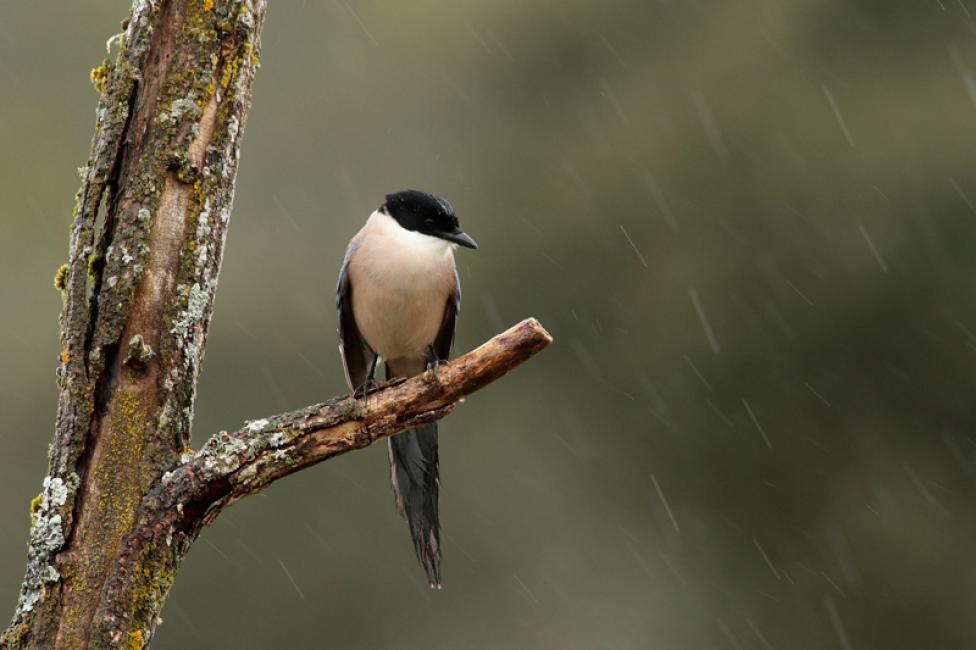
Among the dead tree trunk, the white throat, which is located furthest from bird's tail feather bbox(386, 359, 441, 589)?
the dead tree trunk

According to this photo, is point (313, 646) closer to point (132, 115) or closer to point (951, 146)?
point (951, 146)

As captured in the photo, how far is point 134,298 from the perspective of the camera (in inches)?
145

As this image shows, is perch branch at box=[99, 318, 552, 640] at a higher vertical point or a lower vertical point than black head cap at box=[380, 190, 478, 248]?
lower

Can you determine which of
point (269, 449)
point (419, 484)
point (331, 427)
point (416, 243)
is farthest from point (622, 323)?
point (269, 449)

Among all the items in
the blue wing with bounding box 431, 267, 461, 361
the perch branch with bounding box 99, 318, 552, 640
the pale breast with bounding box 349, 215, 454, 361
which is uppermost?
the pale breast with bounding box 349, 215, 454, 361

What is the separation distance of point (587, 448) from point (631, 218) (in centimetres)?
219

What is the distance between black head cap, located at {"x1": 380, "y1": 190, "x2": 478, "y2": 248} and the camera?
5.25 metres

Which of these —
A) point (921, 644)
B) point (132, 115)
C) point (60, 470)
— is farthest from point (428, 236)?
point (921, 644)

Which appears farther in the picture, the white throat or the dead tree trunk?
the white throat

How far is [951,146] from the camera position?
9.57 m

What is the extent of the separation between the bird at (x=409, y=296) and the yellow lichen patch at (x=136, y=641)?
5.11 ft

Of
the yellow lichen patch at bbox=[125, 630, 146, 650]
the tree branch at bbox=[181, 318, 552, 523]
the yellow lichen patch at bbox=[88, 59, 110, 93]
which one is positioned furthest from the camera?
the yellow lichen patch at bbox=[88, 59, 110, 93]

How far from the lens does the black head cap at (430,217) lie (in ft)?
17.2

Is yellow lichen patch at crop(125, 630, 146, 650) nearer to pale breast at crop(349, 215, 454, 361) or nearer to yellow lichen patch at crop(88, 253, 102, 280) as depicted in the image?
yellow lichen patch at crop(88, 253, 102, 280)
